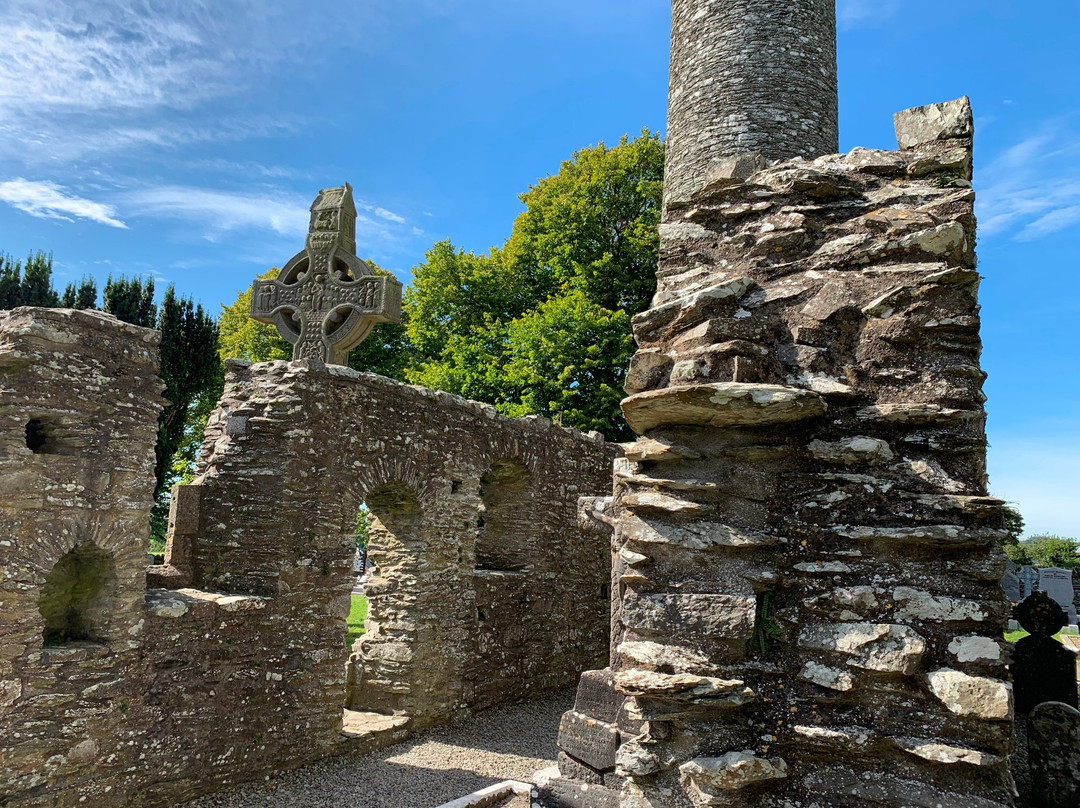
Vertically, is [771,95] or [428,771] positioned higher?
[771,95]

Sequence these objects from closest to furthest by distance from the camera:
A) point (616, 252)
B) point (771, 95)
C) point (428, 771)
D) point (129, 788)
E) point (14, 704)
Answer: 1. point (14, 704)
2. point (129, 788)
3. point (428, 771)
4. point (771, 95)
5. point (616, 252)

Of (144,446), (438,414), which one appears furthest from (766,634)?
(438,414)

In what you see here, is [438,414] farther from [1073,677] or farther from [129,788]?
[1073,677]

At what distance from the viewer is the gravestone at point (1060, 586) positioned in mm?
16266

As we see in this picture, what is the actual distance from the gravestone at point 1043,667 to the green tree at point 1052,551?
23.1 metres

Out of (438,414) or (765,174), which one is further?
(438,414)

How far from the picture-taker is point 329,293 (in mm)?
8383

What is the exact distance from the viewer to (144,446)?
624 cm

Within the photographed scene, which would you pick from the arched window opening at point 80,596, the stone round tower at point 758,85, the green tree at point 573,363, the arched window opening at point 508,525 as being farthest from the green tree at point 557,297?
the arched window opening at point 80,596

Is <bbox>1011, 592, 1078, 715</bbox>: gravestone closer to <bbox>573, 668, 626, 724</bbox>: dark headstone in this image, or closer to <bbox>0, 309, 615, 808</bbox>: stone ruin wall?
<bbox>573, 668, 626, 724</bbox>: dark headstone

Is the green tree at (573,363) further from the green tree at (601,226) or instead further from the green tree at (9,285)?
the green tree at (9,285)

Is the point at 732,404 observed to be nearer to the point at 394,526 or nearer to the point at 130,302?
the point at 394,526

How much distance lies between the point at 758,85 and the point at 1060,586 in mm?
12387

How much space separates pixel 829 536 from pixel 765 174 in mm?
1679
